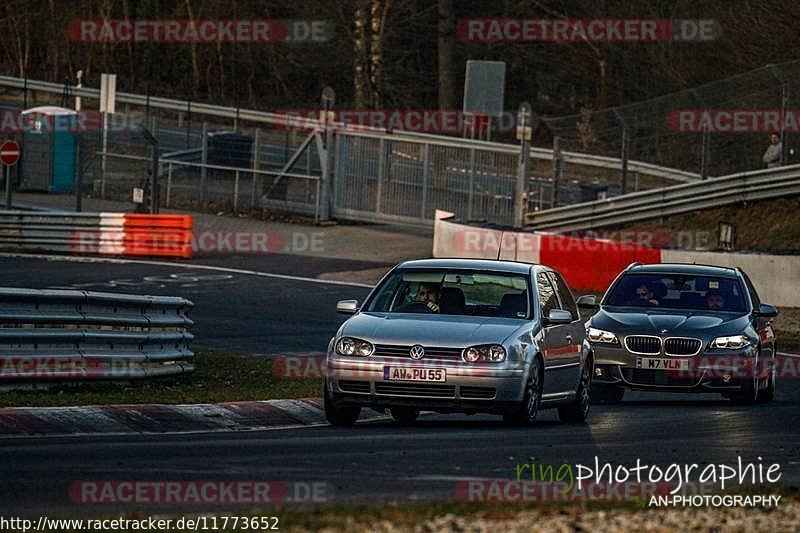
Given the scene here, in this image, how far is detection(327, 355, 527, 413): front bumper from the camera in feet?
41.6

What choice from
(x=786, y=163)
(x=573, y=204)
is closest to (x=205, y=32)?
(x=573, y=204)

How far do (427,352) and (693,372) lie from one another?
4379 mm

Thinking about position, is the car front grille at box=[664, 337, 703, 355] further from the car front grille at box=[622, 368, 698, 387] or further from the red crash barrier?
the red crash barrier

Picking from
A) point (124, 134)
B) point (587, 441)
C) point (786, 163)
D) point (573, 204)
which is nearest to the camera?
point (587, 441)

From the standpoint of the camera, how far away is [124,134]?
45.1 meters

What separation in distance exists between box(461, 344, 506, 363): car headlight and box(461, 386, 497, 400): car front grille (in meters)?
0.22

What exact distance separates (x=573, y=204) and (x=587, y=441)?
77.3ft

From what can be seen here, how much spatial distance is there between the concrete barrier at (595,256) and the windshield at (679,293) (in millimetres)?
7638

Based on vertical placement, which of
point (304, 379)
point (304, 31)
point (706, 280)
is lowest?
point (304, 379)

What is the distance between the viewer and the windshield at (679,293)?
17.2m

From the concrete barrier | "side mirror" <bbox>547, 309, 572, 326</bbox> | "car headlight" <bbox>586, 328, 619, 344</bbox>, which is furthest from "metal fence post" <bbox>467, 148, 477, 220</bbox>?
"side mirror" <bbox>547, 309, 572, 326</bbox>

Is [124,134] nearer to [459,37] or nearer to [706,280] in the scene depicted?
[459,37]

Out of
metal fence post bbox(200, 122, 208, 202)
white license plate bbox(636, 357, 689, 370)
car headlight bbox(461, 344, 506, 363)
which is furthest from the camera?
metal fence post bbox(200, 122, 208, 202)

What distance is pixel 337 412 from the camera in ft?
43.3
